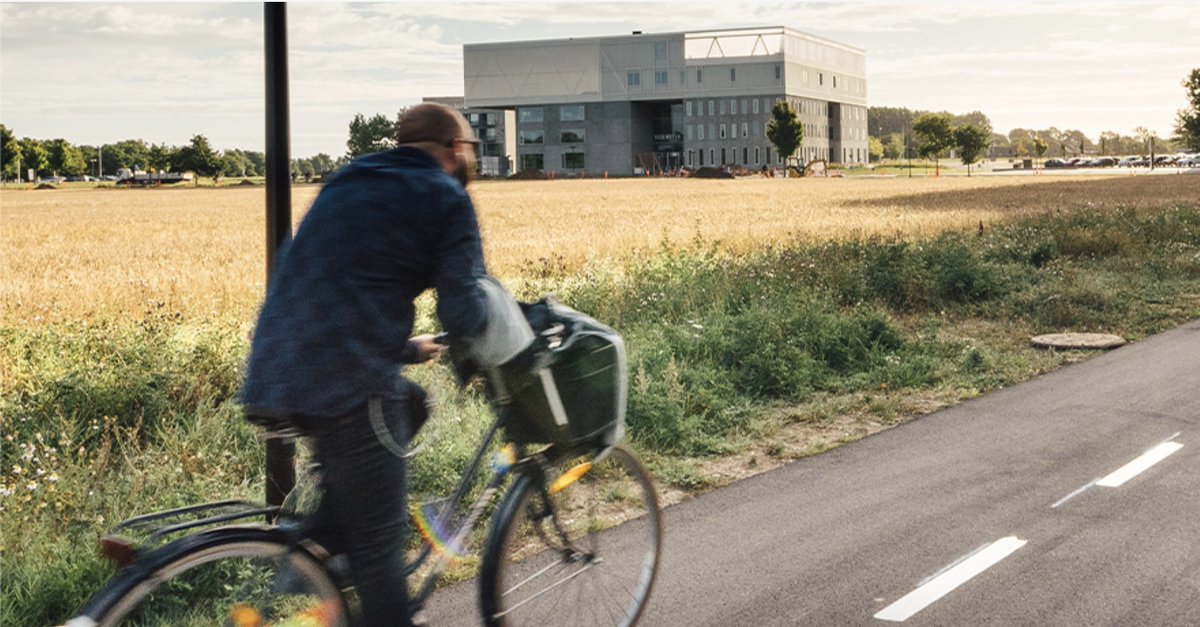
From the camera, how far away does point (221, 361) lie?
8.40m

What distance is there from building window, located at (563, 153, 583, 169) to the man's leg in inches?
5134

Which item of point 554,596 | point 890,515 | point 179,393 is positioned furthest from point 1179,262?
point 554,596

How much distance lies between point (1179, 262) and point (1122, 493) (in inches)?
531

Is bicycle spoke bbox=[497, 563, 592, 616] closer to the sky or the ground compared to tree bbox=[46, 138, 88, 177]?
closer to the ground

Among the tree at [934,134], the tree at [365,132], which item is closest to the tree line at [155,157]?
the tree at [365,132]

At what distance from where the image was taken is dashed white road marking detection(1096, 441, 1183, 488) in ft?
21.8

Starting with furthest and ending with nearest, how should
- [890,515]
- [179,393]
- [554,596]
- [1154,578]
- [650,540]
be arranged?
[179,393] < [890,515] < [1154,578] < [650,540] < [554,596]

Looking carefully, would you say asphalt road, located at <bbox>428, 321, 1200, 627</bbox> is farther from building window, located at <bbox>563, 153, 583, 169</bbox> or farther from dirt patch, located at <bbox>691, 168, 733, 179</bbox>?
building window, located at <bbox>563, 153, 583, 169</bbox>

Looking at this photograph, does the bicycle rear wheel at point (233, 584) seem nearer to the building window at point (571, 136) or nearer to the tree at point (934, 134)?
the building window at point (571, 136)

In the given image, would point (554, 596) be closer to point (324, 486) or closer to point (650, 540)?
point (650, 540)

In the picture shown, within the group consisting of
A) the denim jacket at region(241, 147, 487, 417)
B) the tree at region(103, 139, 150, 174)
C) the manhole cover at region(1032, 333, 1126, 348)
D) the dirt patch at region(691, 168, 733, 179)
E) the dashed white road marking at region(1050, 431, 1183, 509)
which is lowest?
the dashed white road marking at region(1050, 431, 1183, 509)

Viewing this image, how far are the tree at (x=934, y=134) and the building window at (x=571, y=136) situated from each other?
39422mm

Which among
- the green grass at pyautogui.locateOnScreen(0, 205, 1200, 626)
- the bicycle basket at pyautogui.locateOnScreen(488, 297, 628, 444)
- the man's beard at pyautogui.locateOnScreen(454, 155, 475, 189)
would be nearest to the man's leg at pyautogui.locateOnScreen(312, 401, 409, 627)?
the bicycle basket at pyautogui.locateOnScreen(488, 297, 628, 444)

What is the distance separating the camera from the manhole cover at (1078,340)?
11.6 metres
